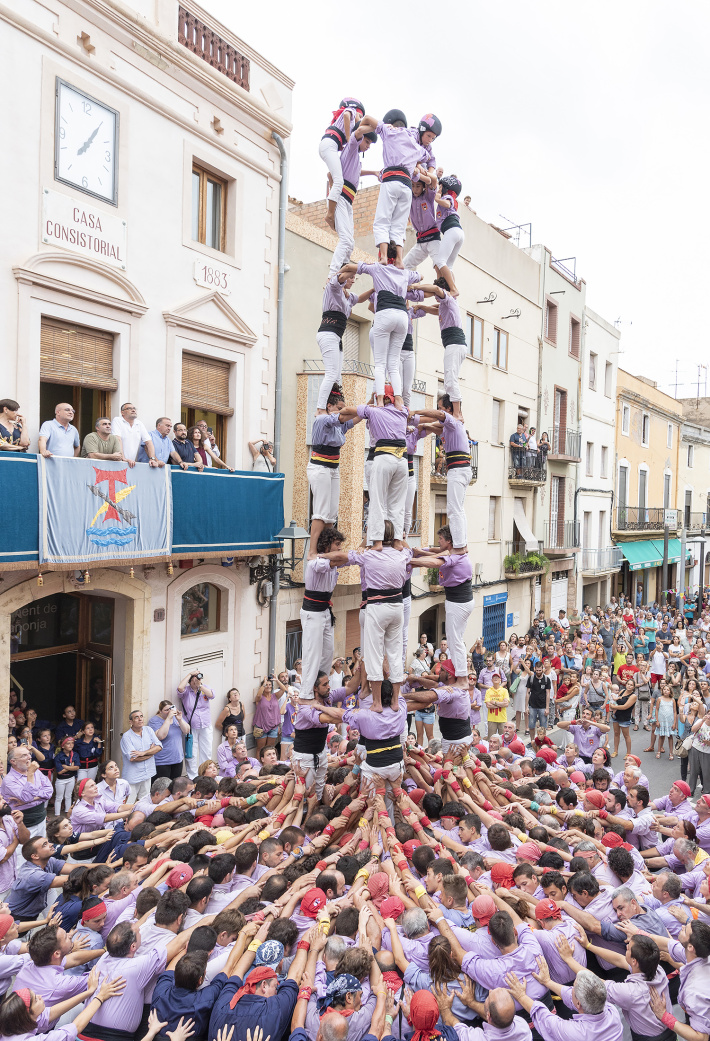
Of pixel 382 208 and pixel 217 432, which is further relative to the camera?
pixel 217 432

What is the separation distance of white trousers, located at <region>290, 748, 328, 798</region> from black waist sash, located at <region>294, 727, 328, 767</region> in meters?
0.04

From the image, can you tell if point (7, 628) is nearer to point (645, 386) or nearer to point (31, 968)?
point (31, 968)

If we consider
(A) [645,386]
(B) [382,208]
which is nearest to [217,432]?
(B) [382,208]

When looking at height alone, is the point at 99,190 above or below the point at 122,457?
above

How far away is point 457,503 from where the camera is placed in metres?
8.48

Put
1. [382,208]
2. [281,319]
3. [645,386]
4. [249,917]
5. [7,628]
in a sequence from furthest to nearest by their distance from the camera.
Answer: [645,386] < [281,319] < [7,628] < [382,208] < [249,917]

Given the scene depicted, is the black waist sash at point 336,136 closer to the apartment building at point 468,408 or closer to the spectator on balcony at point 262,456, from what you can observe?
the spectator on balcony at point 262,456

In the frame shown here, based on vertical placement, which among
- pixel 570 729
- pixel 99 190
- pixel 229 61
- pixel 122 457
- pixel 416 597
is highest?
pixel 229 61

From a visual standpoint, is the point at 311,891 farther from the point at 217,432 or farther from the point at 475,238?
the point at 475,238

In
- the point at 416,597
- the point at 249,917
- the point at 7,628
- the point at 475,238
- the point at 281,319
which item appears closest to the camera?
the point at 249,917

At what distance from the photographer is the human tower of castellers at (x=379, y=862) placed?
462cm

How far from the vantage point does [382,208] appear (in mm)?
7719

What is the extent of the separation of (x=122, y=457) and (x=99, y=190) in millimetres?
3828

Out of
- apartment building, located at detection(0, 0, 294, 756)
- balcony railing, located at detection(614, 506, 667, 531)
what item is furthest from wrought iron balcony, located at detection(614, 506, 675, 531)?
apartment building, located at detection(0, 0, 294, 756)
